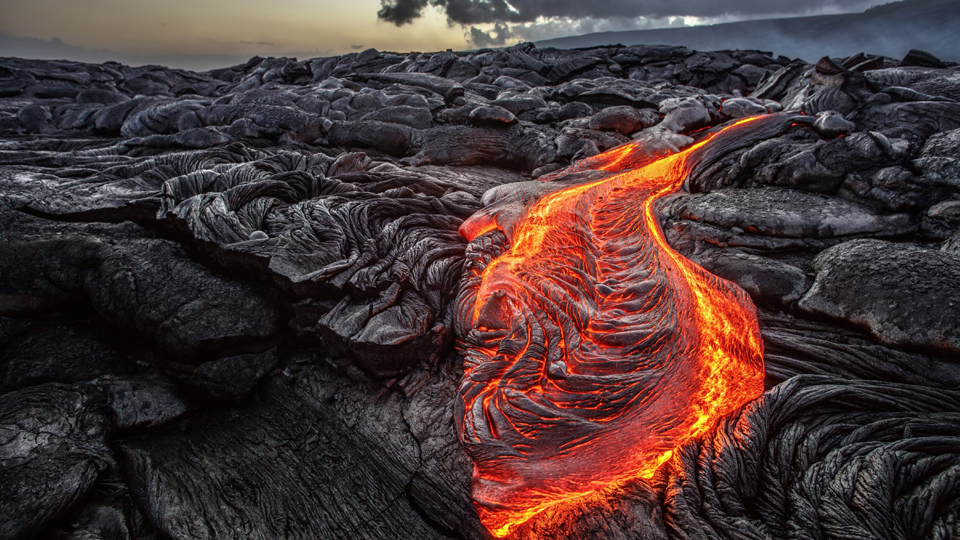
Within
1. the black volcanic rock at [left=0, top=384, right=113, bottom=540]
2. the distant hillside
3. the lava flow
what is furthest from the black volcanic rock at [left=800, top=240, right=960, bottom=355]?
the distant hillside

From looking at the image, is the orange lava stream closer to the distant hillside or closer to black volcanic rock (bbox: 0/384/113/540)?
black volcanic rock (bbox: 0/384/113/540)

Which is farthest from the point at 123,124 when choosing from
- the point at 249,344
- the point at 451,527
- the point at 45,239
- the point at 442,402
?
the point at 451,527

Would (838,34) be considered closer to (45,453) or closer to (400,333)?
(400,333)

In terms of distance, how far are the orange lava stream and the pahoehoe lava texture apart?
102 millimetres

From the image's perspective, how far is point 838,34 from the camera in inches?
700

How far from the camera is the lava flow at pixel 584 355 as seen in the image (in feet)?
9.18

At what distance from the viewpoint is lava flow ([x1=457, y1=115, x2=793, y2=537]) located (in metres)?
2.80

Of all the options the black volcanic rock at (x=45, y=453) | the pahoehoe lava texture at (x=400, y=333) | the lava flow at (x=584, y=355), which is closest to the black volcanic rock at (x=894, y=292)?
the pahoehoe lava texture at (x=400, y=333)

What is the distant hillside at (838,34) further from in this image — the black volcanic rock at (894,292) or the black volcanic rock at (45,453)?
the black volcanic rock at (45,453)

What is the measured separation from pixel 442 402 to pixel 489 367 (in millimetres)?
592

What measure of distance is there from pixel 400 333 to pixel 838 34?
2456cm

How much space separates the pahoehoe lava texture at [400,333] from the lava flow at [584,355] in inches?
4.0

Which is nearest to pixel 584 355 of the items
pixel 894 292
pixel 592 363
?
pixel 592 363

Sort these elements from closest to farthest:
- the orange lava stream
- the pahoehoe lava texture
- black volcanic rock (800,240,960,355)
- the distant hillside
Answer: the pahoehoe lava texture, the orange lava stream, black volcanic rock (800,240,960,355), the distant hillside
